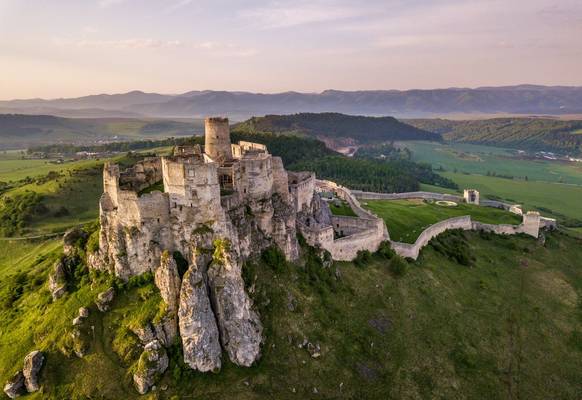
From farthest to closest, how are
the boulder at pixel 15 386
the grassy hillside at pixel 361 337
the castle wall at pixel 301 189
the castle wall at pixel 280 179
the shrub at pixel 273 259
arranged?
the castle wall at pixel 301 189 < the castle wall at pixel 280 179 < the shrub at pixel 273 259 < the grassy hillside at pixel 361 337 < the boulder at pixel 15 386

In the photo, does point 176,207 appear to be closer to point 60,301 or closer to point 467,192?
point 60,301

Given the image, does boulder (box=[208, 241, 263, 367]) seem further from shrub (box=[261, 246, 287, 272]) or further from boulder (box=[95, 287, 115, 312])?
boulder (box=[95, 287, 115, 312])

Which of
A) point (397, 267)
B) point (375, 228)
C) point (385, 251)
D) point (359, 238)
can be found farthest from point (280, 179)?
point (397, 267)

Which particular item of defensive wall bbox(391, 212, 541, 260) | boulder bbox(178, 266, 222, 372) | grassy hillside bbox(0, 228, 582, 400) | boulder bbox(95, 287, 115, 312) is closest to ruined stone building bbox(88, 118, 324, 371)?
boulder bbox(178, 266, 222, 372)

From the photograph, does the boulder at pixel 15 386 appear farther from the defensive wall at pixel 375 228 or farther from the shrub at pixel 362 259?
the shrub at pixel 362 259

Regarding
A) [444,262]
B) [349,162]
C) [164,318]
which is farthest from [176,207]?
[349,162]

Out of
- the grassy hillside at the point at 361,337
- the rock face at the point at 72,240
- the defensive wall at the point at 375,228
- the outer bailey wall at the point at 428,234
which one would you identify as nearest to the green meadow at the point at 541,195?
the defensive wall at the point at 375,228
